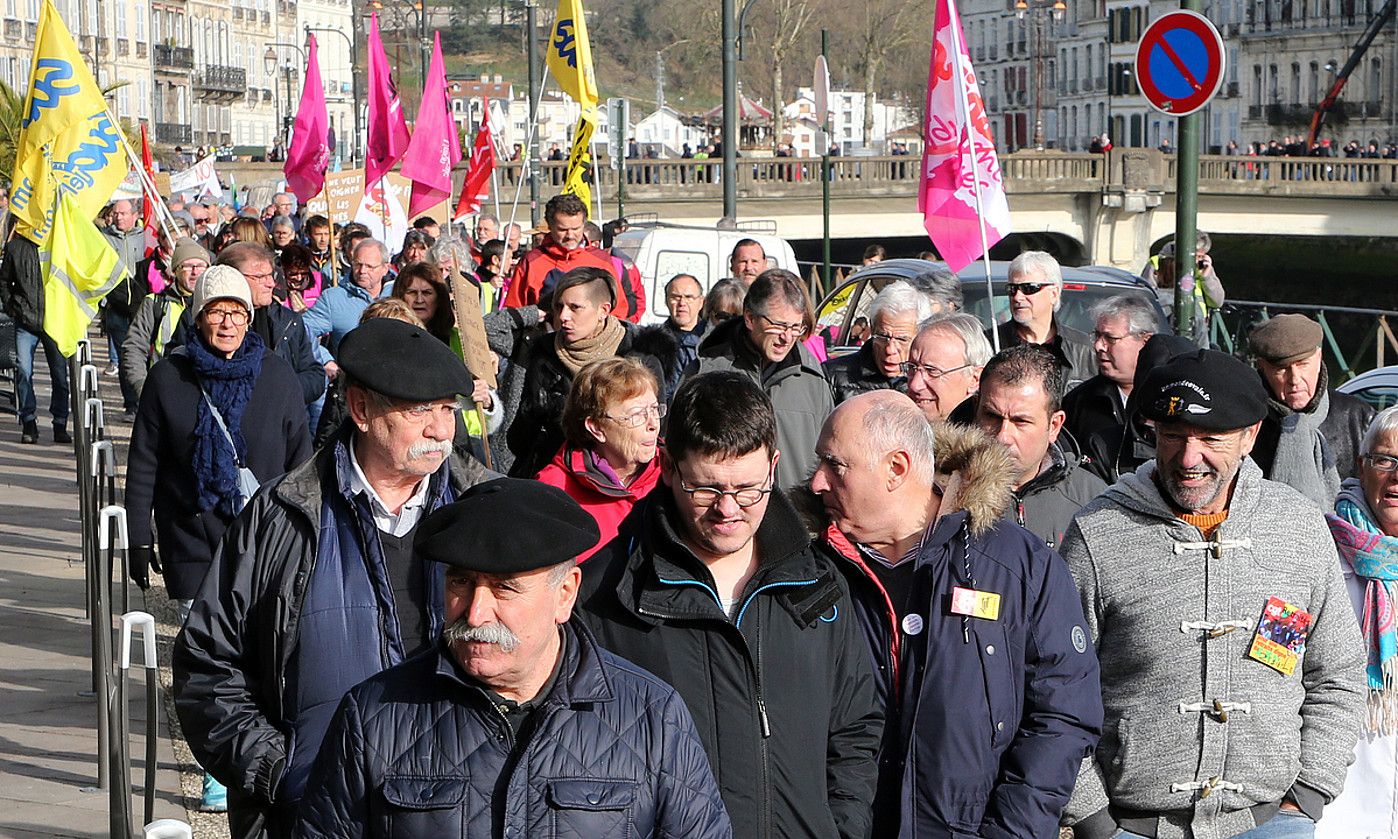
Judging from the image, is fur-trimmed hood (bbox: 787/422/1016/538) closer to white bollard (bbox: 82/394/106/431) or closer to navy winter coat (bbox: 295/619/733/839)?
navy winter coat (bbox: 295/619/733/839)

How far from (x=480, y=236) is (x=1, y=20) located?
64.2 meters

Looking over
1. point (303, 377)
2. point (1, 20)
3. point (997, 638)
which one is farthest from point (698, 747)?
point (1, 20)

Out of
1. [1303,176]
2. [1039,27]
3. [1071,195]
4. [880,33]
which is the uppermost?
[1039,27]

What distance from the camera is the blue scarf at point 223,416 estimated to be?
6.63 metres

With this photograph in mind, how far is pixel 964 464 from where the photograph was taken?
423 cm

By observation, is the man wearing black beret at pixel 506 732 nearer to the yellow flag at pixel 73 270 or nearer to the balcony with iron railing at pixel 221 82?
the yellow flag at pixel 73 270

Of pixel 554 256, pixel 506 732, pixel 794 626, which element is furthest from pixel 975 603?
pixel 554 256

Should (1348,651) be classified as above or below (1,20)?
below

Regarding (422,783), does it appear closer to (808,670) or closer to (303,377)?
(808,670)

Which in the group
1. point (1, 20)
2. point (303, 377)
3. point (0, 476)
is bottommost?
point (0, 476)

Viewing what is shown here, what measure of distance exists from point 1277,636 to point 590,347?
3.59 meters

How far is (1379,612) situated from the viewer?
15.8 ft

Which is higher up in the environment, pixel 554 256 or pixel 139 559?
pixel 554 256

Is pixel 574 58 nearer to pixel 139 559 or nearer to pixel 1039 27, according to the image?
pixel 139 559
